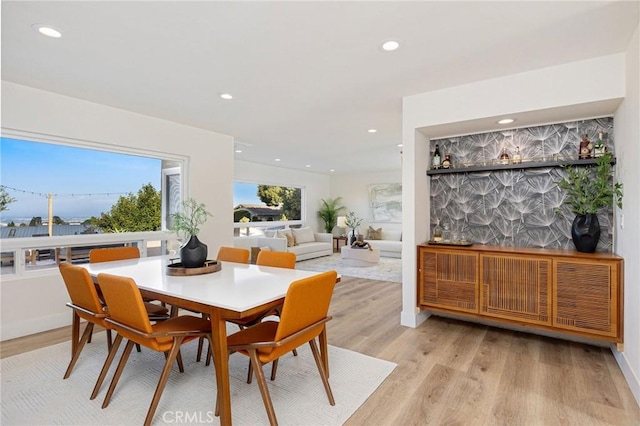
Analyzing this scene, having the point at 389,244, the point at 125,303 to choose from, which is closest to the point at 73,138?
the point at 125,303

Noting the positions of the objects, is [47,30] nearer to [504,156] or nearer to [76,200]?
[76,200]

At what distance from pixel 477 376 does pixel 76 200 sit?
14.2ft

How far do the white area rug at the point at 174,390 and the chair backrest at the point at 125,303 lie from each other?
54 cm

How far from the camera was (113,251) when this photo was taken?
3.04 m

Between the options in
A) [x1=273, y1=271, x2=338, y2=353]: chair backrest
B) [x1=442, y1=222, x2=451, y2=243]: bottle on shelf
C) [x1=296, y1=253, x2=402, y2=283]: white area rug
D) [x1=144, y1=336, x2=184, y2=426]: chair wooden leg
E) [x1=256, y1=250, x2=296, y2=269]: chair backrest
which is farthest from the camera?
[x1=296, y1=253, x2=402, y2=283]: white area rug

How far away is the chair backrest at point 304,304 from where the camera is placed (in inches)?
64.1

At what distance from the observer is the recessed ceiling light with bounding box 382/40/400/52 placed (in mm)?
2266

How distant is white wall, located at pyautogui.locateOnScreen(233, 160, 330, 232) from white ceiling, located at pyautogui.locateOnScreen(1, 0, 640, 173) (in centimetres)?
376

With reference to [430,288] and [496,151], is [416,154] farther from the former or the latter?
[430,288]

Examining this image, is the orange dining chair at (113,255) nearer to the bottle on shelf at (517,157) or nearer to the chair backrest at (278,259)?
the chair backrest at (278,259)

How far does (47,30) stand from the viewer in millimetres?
2127

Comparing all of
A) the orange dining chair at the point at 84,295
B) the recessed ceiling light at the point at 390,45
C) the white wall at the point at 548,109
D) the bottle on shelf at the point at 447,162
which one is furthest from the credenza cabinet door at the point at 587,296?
the orange dining chair at the point at 84,295

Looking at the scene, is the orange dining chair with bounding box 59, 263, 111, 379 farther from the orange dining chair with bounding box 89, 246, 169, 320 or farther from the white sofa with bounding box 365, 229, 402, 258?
the white sofa with bounding box 365, 229, 402, 258

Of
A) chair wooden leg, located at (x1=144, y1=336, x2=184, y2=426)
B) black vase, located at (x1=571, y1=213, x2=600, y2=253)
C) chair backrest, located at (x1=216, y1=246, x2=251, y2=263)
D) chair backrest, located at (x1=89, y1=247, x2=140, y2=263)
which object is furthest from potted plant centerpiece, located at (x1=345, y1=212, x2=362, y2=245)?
chair wooden leg, located at (x1=144, y1=336, x2=184, y2=426)
